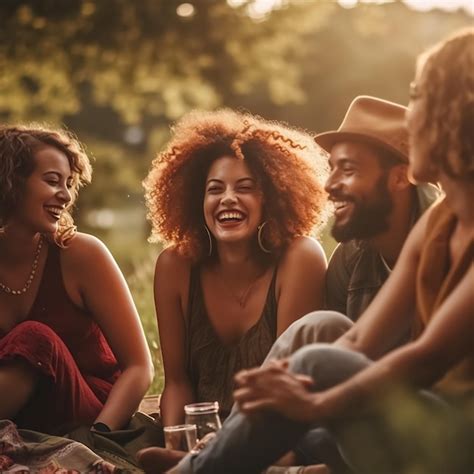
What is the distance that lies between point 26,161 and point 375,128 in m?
1.56

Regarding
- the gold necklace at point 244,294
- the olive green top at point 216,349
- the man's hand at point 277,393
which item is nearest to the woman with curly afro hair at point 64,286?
the olive green top at point 216,349

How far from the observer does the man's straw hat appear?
4.68 m

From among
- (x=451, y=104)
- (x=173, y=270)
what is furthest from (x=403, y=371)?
(x=173, y=270)

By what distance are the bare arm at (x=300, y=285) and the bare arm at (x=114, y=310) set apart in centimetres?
66

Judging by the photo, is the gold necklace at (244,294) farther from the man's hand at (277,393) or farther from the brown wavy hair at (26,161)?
the man's hand at (277,393)

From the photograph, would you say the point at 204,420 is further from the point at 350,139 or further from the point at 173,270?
the point at 350,139

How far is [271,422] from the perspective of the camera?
3.34 meters

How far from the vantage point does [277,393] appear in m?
3.23

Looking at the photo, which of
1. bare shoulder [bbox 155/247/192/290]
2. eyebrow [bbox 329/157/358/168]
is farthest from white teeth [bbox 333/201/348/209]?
bare shoulder [bbox 155/247/192/290]

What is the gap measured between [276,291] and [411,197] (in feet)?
2.36

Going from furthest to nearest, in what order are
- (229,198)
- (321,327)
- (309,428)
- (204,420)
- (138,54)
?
(138,54) < (229,198) < (204,420) < (321,327) < (309,428)

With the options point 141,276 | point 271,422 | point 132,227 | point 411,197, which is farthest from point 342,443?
point 132,227

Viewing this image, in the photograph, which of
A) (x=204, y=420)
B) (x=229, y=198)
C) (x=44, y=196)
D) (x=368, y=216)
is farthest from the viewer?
(x=44, y=196)

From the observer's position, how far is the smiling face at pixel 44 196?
5246mm
